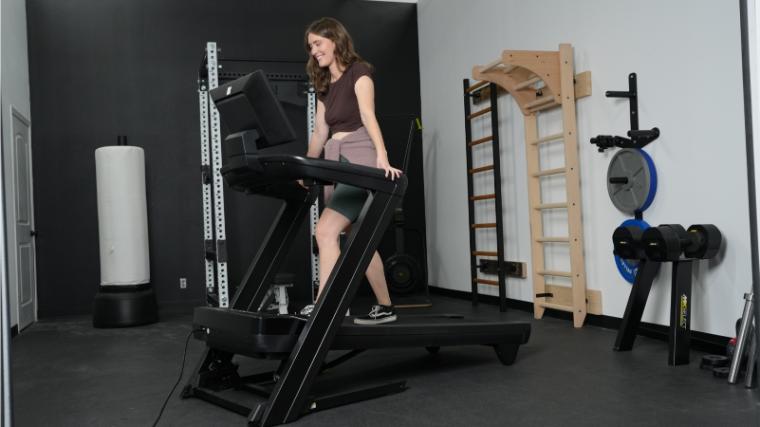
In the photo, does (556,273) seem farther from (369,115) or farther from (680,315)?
(369,115)

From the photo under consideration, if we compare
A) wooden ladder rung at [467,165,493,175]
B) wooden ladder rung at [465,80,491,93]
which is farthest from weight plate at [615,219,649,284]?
wooden ladder rung at [465,80,491,93]

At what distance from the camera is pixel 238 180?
8.20ft

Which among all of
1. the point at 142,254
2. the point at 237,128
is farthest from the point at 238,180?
the point at 142,254

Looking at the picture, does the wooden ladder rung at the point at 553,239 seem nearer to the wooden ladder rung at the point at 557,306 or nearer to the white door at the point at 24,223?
the wooden ladder rung at the point at 557,306

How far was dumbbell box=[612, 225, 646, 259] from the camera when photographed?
3.41 metres

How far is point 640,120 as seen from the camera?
3881 millimetres

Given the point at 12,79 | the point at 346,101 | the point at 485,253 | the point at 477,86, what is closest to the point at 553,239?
the point at 485,253

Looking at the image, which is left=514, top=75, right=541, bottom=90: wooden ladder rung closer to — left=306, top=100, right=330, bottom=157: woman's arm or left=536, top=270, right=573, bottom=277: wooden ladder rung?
left=536, top=270, right=573, bottom=277: wooden ladder rung

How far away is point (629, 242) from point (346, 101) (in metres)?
1.66

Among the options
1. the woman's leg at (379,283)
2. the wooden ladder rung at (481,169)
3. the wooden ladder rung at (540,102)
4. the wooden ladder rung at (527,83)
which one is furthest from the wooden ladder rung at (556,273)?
the woman's leg at (379,283)

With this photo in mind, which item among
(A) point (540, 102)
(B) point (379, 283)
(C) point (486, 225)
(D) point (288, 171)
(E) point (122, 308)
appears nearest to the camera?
(D) point (288, 171)

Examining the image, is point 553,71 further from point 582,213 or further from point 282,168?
point 282,168

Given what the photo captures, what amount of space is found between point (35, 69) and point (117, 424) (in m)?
4.61

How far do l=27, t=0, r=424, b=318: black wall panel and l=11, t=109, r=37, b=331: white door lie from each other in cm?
17
